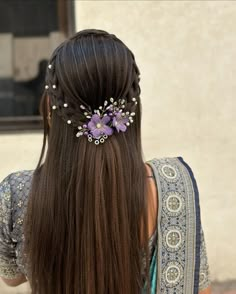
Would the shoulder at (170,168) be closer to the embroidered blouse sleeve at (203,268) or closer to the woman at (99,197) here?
the woman at (99,197)

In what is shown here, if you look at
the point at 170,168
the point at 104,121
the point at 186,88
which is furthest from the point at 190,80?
the point at 104,121

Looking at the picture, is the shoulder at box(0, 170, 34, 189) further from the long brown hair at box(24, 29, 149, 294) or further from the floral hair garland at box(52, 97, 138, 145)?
the floral hair garland at box(52, 97, 138, 145)

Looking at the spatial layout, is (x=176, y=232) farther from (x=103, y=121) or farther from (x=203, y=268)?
(x=103, y=121)

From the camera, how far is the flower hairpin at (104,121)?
4.03ft

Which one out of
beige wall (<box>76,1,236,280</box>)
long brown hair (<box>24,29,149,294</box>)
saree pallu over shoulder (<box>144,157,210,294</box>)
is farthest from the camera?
beige wall (<box>76,1,236,280</box>)

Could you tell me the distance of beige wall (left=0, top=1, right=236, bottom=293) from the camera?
11.0ft

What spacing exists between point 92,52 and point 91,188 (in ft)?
1.06

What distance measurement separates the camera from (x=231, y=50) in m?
3.45

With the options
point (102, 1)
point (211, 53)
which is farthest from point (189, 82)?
point (102, 1)

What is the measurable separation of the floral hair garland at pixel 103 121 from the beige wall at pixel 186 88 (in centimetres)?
218

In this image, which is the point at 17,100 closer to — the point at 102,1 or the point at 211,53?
the point at 102,1

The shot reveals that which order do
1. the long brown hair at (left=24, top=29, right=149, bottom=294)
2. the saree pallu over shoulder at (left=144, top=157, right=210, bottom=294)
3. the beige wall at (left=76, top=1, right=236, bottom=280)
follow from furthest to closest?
the beige wall at (left=76, top=1, right=236, bottom=280), the saree pallu over shoulder at (left=144, top=157, right=210, bottom=294), the long brown hair at (left=24, top=29, right=149, bottom=294)

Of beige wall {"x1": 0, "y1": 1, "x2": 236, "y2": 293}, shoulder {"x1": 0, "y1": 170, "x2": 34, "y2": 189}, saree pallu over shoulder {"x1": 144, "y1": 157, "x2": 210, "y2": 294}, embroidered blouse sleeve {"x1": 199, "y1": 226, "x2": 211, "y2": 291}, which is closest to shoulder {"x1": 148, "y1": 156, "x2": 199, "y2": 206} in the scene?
saree pallu over shoulder {"x1": 144, "y1": 157, "x2": 210, "y2": 294}

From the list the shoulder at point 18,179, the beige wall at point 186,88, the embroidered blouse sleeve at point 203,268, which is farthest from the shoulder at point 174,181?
the beige wall at point 186,88
